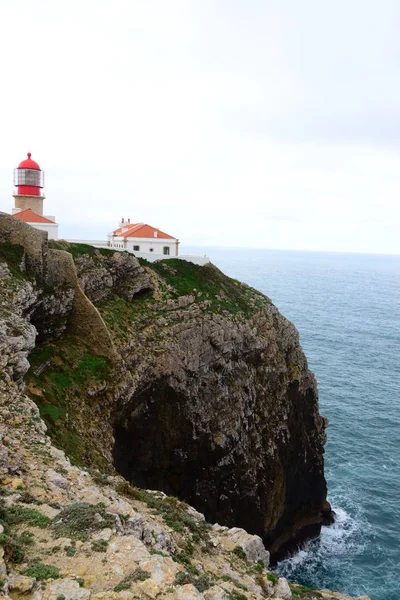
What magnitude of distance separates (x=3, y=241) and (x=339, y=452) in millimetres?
42280

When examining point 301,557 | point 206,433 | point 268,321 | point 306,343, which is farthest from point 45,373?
point 306,343

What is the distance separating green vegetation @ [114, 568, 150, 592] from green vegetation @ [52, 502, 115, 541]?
6.02 feet

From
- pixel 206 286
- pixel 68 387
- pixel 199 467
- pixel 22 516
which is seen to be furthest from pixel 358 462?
pixel 22 516

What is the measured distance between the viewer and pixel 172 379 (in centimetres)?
3366

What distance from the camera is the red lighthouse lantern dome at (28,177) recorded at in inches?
1972

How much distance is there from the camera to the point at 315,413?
4500 cm

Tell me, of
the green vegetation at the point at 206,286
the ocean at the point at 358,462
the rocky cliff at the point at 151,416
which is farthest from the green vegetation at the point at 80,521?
the ocean at the point at 358,462

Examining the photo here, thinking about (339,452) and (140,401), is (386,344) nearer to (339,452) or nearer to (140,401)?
(339,452)

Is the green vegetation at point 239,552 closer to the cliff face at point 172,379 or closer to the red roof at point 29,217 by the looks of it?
the cliff face at point 172,379

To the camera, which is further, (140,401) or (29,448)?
(140,401)

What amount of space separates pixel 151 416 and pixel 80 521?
20.2 m

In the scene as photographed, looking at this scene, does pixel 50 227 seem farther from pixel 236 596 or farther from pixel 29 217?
pixel 236 596

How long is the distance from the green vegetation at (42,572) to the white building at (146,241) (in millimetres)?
38163

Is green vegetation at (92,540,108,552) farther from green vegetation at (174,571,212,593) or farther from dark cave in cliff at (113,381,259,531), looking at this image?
dark cave in cliff at (113,381,259,531)
